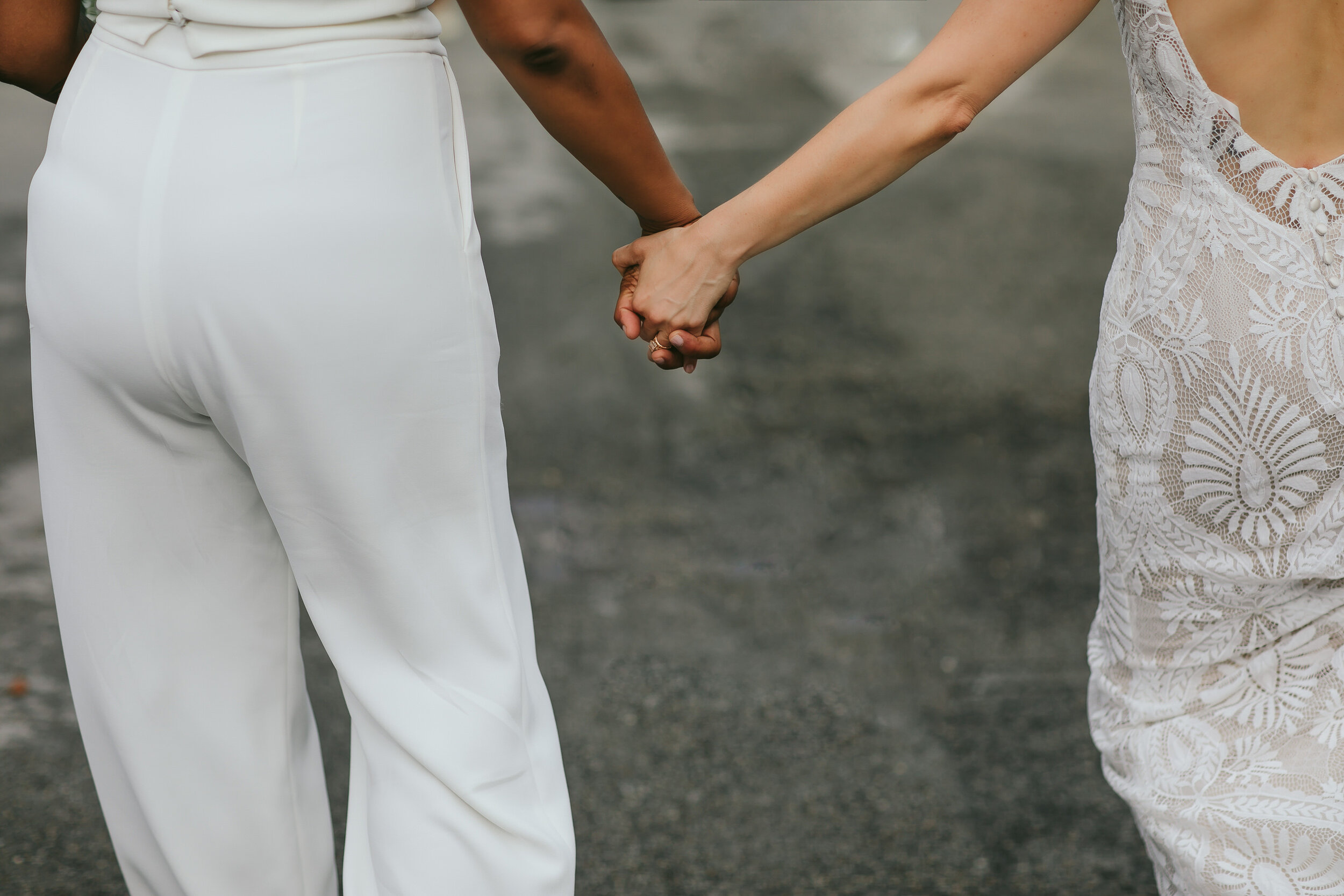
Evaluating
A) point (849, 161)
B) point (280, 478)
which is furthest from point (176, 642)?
point (849, 161)

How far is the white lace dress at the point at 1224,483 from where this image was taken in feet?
5.06

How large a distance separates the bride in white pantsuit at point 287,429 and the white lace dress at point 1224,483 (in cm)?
67

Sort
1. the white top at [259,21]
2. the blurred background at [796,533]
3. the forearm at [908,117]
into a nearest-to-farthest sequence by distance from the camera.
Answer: the white top at [259,21]
the forearm at [908,117]
the blurred background at [796,533]

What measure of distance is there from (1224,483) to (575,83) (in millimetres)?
942

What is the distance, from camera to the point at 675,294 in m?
2.00

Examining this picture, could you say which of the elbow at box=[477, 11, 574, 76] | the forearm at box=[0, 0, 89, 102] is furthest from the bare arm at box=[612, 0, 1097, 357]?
the forearm at box=[0, 0, 89, 102]

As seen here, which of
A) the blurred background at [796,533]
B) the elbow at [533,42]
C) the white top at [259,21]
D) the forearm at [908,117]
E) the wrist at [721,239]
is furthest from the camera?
the blurred background at [796,533]

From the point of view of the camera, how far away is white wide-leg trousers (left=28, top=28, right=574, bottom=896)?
1370 millimetres

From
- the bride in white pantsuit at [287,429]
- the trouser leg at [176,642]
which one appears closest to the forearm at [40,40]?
the bride in white pantsuit at [287,429]

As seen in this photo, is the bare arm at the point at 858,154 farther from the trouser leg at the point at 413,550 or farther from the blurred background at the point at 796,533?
the blurred background at the point at 796,533

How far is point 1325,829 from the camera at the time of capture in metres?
1.61

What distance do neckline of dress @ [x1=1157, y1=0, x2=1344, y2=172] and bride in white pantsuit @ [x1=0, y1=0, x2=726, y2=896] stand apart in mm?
651

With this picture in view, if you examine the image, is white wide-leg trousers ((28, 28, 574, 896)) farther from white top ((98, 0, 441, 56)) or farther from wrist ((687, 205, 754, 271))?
wrist ((687, 205, 754, 271))

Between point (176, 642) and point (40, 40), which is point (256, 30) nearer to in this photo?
point (40, 40)
